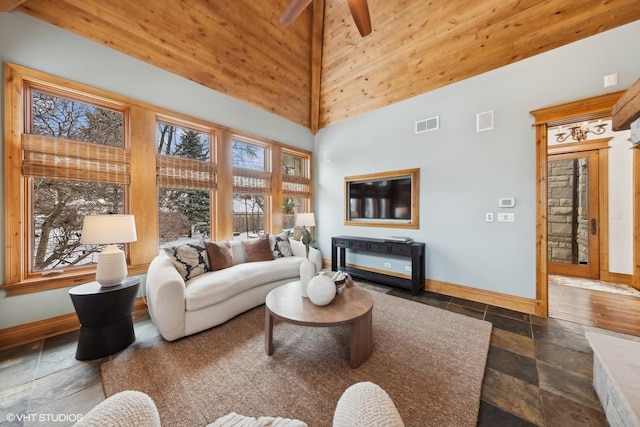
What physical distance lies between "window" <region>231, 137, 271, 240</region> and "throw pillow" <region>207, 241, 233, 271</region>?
84cm

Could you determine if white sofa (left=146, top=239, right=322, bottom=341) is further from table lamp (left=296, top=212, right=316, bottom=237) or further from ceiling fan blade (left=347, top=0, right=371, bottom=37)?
ceiling fan blade (left=347, top=0, right=371, bottom=37)

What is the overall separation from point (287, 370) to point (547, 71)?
4.07 metres

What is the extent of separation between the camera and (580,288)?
3.39 metres

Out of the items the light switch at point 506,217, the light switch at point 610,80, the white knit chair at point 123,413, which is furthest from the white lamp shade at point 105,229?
the light switch at point 610,80

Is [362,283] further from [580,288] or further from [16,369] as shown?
[16,369]

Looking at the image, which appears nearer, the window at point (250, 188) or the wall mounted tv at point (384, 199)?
the wall mounted tv at point (384, 199)

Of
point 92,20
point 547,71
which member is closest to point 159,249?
point 92,20

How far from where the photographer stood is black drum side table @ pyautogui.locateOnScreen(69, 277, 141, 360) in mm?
1868

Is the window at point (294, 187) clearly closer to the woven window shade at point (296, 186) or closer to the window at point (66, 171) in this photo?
the woven window shade at point (296, 186)

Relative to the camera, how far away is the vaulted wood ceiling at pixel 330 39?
240 centimetres

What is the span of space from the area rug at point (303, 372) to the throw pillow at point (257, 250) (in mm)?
1038

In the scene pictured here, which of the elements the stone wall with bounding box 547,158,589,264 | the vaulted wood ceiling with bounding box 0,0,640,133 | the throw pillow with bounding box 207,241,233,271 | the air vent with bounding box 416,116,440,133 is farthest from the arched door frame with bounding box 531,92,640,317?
the throw pillow with bounding box 207,241,233,271

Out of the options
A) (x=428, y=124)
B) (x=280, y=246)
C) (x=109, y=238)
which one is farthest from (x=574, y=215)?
(x=109, y=238)

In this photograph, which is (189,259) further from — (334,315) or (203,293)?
(334,315)
